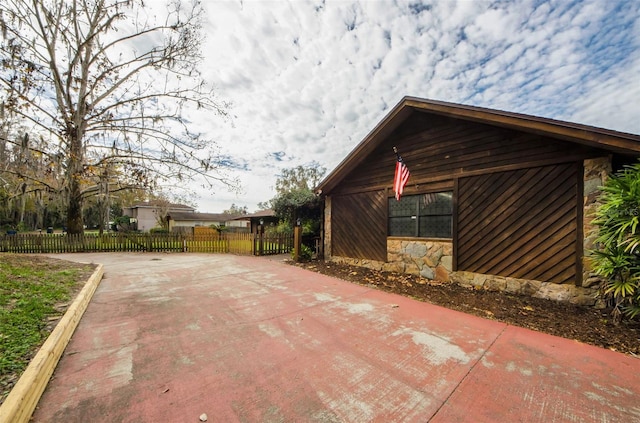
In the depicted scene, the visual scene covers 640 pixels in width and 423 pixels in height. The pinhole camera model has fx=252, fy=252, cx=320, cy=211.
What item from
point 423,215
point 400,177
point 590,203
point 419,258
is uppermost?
point 400,177

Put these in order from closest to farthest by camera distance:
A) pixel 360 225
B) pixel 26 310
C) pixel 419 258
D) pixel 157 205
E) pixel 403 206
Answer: pixel 26 310, pixel 419 258, pixel 403 206, pixel 360 225, pixel 157 205

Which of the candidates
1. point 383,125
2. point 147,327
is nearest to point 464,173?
point 383,125

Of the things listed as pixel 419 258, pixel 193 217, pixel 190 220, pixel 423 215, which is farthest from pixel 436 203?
pixel 193 217

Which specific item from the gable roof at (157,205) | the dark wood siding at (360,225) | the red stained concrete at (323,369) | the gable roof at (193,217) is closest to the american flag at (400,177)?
the dark wood siding at (360,225)

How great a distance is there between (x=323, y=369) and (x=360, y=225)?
6.33 meters

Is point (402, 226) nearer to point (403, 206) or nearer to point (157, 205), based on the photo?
point (403, 206)

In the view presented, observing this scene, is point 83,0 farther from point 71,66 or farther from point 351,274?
point 351,274

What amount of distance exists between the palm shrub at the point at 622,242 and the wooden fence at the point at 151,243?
1040cm

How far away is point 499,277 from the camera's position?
5594 mm

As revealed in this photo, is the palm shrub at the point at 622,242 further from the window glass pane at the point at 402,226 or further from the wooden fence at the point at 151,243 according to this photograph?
the wooden fence at the point at 151,243

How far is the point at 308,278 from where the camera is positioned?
7.10 m

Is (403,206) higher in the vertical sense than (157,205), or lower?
lower

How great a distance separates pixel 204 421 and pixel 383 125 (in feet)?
23.6

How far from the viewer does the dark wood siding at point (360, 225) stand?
8.05m
